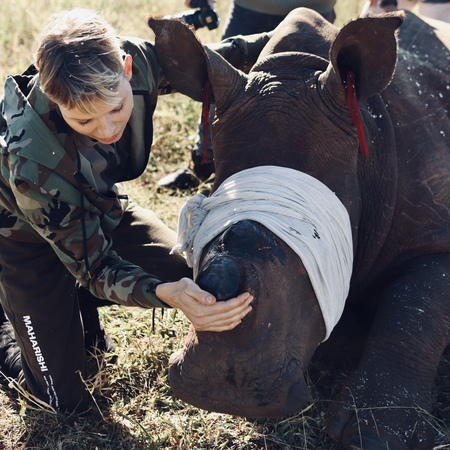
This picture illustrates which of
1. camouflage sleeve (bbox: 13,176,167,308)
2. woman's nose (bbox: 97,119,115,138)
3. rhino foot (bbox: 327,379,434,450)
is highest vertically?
woman's nose (bbox: 97,119,115,138)

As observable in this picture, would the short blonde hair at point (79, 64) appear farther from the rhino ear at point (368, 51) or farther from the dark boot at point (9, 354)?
the dark boot at point (9, 354)

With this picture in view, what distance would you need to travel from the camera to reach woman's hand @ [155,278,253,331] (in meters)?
3.00

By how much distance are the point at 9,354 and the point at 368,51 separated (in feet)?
8.01

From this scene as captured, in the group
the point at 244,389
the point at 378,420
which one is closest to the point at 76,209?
the point at 244,389

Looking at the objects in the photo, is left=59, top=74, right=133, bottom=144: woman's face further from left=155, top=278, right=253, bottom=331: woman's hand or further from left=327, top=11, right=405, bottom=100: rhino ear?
left=327, top=11, right=405, bottom=100: rhino ear

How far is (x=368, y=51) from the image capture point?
143 inches

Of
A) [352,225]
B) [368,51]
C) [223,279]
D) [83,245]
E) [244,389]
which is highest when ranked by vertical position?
[368,51]

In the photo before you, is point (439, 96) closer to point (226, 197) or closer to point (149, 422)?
point (226, 197)

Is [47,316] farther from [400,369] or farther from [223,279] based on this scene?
[400,369]

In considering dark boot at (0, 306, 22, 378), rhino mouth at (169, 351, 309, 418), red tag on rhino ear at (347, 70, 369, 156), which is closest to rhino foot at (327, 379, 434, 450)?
rhino mouth at (169, 351, 309, 418)

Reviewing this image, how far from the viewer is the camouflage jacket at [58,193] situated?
11.6 ft

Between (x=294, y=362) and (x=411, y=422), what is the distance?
73 cm

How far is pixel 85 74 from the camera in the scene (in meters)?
3.29

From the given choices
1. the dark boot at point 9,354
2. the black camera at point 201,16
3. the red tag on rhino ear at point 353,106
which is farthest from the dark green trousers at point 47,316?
the black camera at point 201,16
